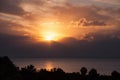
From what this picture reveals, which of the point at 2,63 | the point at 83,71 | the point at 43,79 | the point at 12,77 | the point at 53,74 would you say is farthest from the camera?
the point at 83,71

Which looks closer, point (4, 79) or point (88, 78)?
point (4, 79)

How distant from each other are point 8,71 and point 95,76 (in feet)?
219

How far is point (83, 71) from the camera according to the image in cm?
11012

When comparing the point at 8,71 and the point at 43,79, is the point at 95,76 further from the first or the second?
the point at 8,71

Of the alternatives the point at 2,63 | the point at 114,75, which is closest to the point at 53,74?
the point at 114,75

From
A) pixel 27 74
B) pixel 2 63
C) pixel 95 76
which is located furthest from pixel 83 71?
pixel 2 63

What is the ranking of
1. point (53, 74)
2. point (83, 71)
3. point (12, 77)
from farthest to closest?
1. point (83, 71)
2. point (53, 74)
3. point (12, 77)

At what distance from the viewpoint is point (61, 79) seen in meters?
97.7

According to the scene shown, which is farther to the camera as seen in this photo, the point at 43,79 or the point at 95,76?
the point at 95,76

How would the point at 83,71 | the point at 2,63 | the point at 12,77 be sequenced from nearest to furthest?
the point at 12,77 → the point at 2,63 → the point at 83,71

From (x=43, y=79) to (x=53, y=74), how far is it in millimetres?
6960

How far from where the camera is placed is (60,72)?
103500 millimetres

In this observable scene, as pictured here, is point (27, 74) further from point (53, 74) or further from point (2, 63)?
point (2, 63)

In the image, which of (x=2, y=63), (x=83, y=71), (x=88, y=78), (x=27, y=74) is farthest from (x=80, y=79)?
(x=2, y=63)
